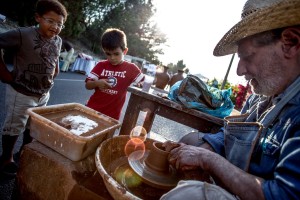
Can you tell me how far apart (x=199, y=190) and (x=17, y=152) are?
105 inches

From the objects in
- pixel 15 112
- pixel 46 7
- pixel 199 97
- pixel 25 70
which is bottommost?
pixel 15 112

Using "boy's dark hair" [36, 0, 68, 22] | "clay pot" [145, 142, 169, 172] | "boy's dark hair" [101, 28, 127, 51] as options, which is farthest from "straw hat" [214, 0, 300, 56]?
"boy's dark hair" [36, 0, 68, 22]

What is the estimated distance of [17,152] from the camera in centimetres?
281

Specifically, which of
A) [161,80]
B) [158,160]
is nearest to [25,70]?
[158,160]

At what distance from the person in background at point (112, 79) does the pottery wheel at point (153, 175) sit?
4.54 ft

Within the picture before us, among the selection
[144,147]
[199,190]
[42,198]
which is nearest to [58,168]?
[42,198]

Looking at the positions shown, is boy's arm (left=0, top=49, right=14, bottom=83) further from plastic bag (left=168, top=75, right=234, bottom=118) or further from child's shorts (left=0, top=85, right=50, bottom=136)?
plastic bag (left=168, top=75, right=234, bottom=118)

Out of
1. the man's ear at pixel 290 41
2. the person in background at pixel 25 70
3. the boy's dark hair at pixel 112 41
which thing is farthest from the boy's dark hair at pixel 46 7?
the man's ear at pixel 290 41

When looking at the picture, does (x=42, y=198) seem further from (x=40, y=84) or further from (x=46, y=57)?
(x=46, y=57)

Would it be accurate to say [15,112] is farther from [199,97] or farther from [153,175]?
[199,97]

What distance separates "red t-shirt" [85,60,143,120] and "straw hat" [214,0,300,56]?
1624 millimetres

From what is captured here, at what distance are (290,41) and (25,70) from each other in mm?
2486

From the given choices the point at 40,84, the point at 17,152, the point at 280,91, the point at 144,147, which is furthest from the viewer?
the point at 17,152

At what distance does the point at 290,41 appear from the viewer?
4.33ft
